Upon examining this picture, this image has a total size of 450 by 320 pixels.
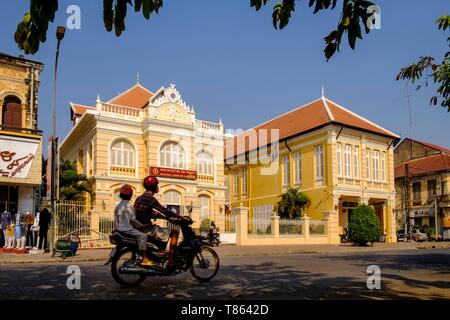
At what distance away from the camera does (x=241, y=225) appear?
2534 centimetres

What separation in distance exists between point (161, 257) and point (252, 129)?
35852 mm

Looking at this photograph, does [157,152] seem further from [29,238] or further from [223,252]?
[223,252]

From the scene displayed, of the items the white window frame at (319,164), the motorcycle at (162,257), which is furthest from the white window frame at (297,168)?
the motorcycle at (162,257)

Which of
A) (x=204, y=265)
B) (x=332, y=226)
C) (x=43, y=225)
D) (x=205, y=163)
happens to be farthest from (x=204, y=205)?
(x=204, y=265)

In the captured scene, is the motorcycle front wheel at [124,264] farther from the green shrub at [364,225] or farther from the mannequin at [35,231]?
the green shrub at [364,225]

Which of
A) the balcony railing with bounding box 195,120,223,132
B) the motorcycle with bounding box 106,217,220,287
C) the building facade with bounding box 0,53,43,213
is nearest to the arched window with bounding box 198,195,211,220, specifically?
the balcony railing with bounding box 195,120,223,132

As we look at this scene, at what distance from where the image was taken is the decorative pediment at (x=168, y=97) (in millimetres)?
30156

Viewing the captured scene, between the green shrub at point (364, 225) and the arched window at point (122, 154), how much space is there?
13.8 metres

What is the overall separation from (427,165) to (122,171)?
3269 centimetres

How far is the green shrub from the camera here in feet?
86.6

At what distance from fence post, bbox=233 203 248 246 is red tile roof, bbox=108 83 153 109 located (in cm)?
1231

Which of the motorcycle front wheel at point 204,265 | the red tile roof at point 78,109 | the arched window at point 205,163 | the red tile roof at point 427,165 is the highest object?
the red tile roof at point 78,109
